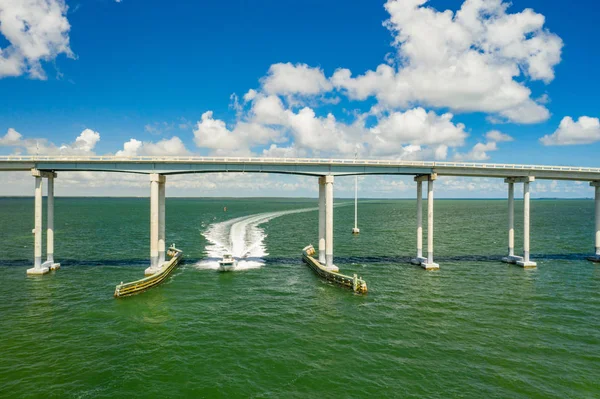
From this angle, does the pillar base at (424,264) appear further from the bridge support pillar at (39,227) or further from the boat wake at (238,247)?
the bridge support pillar at (39,227)

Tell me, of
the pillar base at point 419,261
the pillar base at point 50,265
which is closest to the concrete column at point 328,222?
the pillar base at point 419,261

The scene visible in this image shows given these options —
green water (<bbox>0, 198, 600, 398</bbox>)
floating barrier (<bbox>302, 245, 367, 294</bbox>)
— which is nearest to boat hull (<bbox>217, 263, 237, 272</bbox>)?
green water (<bbox>0, 198, 600, 398</bbox>)

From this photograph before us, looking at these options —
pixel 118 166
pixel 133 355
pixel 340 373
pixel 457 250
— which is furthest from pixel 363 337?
pixel 457 250

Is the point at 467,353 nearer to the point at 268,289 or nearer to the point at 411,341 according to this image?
the point at 411,341

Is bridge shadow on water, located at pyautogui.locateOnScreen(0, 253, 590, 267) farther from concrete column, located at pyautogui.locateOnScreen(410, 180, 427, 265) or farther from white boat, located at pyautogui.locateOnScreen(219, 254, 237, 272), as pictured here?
white boat, located at pyautogui.locateOnScreen(219, 254, 237, 272)

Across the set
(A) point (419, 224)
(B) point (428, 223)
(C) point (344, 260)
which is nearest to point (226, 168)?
(C) point (344, 260)

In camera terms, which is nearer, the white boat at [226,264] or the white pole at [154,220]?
the white pole at [154,220]
